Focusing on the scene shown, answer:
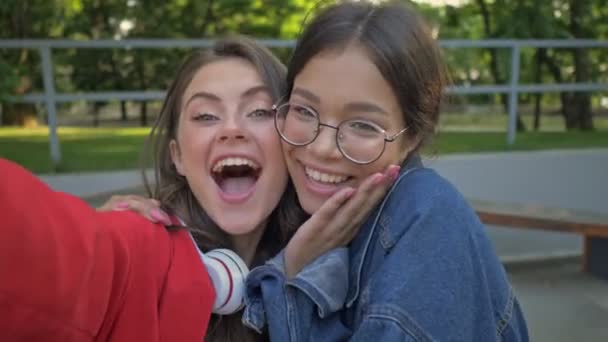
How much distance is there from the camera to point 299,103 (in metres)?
1.37

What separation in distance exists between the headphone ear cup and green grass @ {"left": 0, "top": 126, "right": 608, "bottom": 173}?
400 centimetres

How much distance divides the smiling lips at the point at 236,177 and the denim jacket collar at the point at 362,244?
309 mm

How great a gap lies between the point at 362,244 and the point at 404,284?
22 cm

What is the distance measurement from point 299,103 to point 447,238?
17.4 inches

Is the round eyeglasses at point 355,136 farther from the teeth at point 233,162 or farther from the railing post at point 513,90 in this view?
the railing post at point 513,90

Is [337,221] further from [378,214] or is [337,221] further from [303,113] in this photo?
[303,113]

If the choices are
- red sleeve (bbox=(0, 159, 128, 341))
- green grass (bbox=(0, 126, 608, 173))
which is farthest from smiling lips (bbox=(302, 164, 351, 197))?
green grass (bbox=(0, 126, 608, 173))

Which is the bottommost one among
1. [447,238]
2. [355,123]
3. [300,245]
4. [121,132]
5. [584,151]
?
[121,132]

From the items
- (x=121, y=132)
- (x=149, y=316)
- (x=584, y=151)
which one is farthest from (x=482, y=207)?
(x=121, y=132)

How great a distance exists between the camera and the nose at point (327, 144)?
131 centimetres

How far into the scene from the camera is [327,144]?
4.31 ft

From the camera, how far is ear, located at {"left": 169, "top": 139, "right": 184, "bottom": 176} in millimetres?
1614

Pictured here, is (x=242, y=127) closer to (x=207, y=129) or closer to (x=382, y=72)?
(x=207, y=129)

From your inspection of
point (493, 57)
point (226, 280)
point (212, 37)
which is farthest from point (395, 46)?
point (493, 57)
